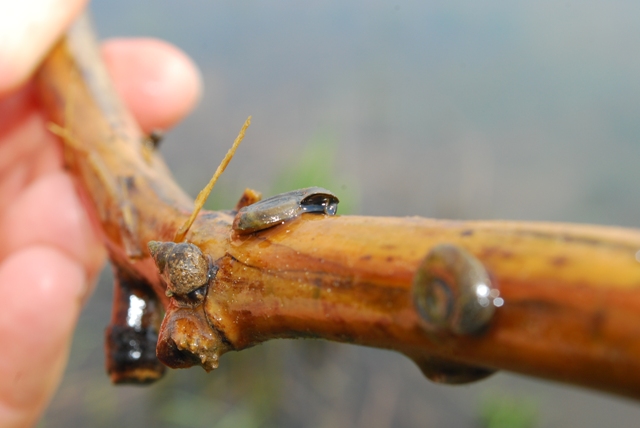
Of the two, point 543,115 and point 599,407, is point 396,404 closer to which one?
point 599,407

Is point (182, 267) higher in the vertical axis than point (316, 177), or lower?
lower

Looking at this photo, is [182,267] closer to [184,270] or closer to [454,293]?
[184,270]

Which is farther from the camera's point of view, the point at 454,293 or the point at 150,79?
the point at 150,79

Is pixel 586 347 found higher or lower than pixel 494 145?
lower

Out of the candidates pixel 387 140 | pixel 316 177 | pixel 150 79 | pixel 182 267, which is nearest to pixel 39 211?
pixel 150 79

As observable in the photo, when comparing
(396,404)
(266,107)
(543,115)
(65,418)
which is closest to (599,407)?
(396,404)
